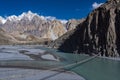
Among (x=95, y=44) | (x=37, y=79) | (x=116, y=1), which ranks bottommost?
(x=37, y=79)

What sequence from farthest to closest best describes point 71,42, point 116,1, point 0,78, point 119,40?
point 71,42, point 116,1, point 119,40, point 0,78

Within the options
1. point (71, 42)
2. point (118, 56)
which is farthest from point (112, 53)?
point (71, 42)

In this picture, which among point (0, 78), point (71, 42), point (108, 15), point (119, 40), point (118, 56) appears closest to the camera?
point (0, 78)

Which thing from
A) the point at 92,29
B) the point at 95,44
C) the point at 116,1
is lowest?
the point at 95,44

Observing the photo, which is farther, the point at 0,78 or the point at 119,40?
the point at 119,40

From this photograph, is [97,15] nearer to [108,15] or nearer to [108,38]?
[108,15]

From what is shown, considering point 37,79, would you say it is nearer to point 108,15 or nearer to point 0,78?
point 0,78

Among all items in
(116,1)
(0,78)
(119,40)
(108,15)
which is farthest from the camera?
(116,1)

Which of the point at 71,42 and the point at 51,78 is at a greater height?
the point at 71,42

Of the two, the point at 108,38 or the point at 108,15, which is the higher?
the point at 108,15

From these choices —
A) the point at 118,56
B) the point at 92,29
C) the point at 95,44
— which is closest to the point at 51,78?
the point at 118,56
